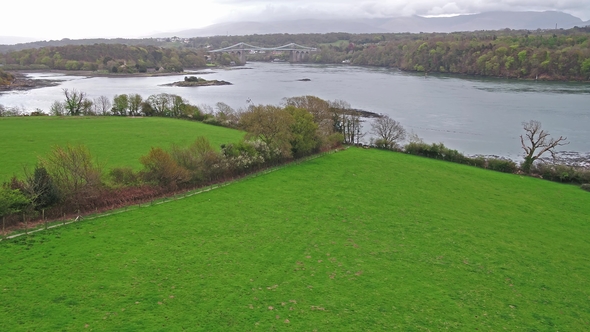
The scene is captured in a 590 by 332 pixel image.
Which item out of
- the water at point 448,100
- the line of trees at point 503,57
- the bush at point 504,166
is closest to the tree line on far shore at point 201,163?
the bush at point 504,166

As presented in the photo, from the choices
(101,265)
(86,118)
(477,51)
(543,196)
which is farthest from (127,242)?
(477,51)

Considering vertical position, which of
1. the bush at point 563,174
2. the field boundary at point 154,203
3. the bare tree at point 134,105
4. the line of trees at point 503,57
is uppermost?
the line of trees at point 503,57

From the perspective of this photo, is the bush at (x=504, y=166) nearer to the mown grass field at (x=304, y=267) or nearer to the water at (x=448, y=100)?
the water at (x=448, y=100)

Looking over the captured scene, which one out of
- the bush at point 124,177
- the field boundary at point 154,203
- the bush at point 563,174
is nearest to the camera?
the field boundary at point 154,203

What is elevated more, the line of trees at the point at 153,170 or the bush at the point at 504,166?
the line of trees at the point at 153,170

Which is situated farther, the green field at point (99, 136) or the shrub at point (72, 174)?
the green field at point (99, 136)

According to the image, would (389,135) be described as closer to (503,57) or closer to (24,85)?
(503,57)

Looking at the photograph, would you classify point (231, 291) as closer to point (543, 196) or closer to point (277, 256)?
point (277, 256)

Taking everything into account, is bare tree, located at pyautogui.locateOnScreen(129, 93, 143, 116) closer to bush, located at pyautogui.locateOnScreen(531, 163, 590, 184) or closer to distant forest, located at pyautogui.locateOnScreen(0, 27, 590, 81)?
bush, located at pyautogui.locateOnScreen(531, 163, 590, 184)
